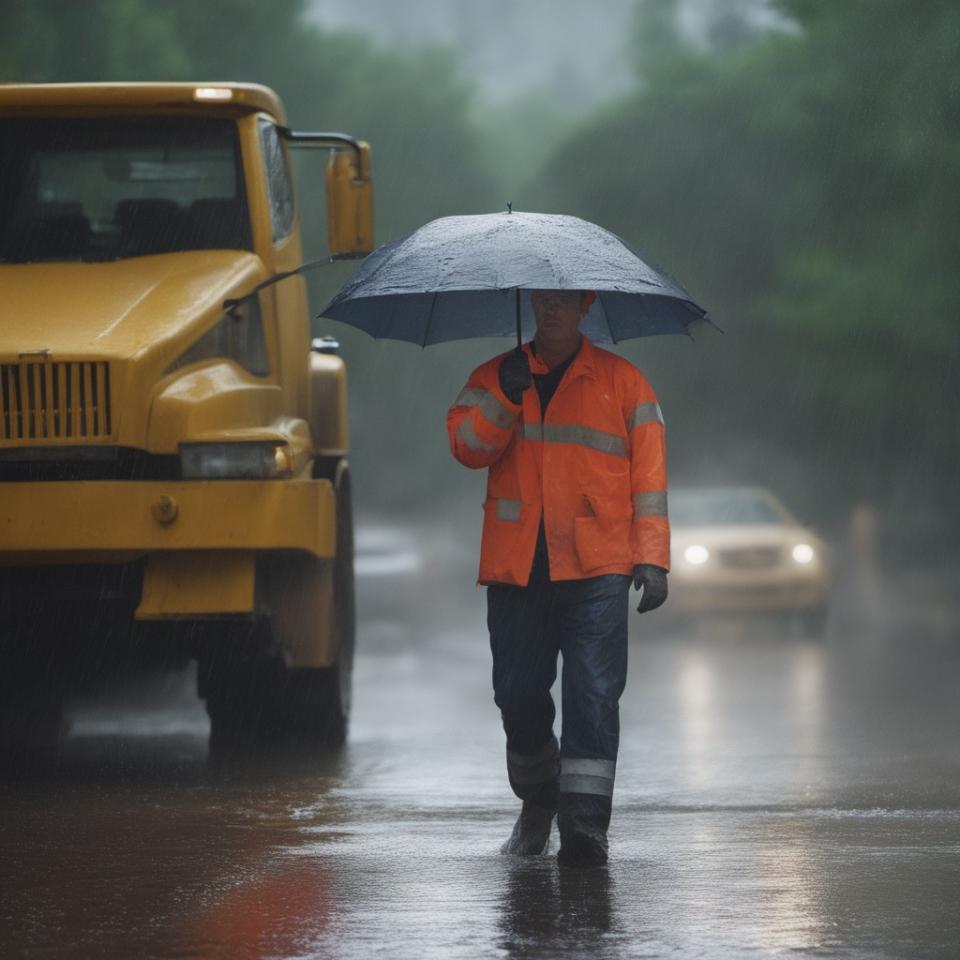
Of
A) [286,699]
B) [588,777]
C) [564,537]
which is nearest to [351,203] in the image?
[286,699]

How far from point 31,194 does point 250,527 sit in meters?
2.36

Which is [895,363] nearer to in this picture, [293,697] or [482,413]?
[293,697]

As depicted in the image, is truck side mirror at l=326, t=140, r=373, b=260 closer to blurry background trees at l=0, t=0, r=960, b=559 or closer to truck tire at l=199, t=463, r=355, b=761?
truck tire at l=199, t=463, r=355, b=761

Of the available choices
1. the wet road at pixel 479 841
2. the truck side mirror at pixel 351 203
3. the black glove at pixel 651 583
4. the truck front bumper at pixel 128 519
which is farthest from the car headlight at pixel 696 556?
the black glove at pixel 651 583

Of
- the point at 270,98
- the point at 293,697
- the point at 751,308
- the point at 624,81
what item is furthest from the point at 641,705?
the point at 624,81

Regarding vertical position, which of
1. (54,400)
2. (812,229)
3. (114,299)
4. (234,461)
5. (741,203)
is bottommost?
(234,461)

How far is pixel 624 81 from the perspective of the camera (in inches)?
6383

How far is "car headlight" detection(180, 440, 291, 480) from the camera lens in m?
8.84

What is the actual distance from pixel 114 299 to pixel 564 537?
3084 mm

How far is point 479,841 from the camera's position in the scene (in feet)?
24.7

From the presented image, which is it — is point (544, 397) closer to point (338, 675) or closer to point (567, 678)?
point (567, 678)

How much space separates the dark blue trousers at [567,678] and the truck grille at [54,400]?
7.34 feet

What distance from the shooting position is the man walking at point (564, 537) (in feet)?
23.1

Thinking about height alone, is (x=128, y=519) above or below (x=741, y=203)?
below
